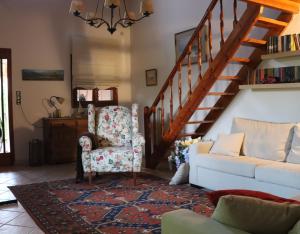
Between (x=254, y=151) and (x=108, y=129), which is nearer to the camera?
(x=254, y=151)

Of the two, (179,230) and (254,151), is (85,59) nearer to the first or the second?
(254,151)

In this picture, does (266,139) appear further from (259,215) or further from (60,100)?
(60,100)

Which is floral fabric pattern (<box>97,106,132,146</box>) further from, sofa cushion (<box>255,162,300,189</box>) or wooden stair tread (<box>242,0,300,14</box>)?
wooden stair tread (<box>242,0,300,14</box>)

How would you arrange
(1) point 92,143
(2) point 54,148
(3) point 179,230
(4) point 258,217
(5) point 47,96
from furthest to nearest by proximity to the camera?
(5) point 47,96 → (2) point 54,148 → (1) point 92,143 → (3) point 179,230 → (4) point 258,217

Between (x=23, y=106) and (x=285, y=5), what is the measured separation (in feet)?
15.3

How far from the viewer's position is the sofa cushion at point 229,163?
3684mm

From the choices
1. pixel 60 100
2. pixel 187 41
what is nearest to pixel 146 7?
pixel 187 41

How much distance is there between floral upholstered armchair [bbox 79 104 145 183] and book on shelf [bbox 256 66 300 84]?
1.71 m

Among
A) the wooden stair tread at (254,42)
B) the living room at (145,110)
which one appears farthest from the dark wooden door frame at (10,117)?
the wooden stair tread at (254,42)

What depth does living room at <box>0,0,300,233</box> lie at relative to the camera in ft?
11.5

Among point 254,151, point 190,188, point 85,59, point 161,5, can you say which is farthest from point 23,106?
point 254,151

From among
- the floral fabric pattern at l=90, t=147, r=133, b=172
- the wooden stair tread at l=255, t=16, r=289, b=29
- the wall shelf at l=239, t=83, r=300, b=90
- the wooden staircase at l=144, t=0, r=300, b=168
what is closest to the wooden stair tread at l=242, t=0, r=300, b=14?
the wooden staircase at l=144, t=0, r=300, b=168

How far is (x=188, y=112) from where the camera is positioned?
485 centimetres

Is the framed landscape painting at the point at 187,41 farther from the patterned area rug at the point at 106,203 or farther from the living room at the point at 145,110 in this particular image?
the patterned area rug at the point at 106,203
